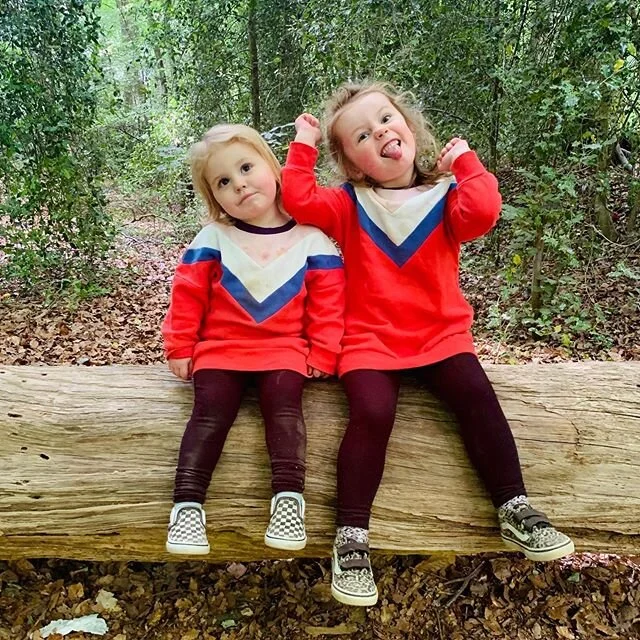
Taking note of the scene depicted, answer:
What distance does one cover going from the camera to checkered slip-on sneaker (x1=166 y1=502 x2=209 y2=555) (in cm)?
213

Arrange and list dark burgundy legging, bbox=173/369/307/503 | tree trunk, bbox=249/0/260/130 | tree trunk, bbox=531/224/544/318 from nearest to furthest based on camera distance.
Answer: dark burgundy legging, bbox=173/369/307/503
tree trunk, bbox=531/224/544/318
tree trunk, bbox=249/0/260/130

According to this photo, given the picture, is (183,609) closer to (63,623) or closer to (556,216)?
(63,623)

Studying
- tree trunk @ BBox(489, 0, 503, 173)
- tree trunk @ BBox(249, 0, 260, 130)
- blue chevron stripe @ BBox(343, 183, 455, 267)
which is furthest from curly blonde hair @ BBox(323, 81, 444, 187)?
tree trunk @ BBox(249, 0, 260, 130)

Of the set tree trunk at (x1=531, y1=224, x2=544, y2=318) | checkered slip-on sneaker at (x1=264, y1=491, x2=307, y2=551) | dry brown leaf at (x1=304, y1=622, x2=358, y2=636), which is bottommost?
dry brown leaf at (x1=304, y1=622, x2=358, y2=636)

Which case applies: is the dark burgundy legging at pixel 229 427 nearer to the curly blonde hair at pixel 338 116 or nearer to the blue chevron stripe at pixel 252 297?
the blue chevron stripe at pixel 252 297

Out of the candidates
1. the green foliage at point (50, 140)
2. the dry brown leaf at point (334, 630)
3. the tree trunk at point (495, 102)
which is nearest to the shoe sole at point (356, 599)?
the dry brown leaf at point (334, 630)

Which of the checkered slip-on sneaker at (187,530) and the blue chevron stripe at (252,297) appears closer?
the checkered slip-on sneaker at (187,530)

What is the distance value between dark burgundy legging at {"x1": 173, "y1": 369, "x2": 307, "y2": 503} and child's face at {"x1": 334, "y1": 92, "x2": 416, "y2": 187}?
3.06ft

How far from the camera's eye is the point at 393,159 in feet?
8.23

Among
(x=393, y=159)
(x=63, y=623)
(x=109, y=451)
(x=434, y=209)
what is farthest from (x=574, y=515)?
(x=63, y=623)

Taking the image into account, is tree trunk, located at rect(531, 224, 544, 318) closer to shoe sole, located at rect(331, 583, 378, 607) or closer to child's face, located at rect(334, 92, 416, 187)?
child's face, located at rect(334, 92, 416, 187)

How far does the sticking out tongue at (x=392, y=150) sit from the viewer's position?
8.16ft

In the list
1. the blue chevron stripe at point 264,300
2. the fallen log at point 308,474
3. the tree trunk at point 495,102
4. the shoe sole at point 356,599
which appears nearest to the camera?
the shoe sole at point 356,599

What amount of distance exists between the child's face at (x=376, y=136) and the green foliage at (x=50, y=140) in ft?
13.5
